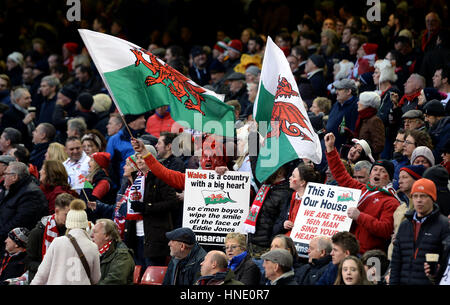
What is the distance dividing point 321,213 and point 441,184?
143 centimetres

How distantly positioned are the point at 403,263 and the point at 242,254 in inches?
80.0

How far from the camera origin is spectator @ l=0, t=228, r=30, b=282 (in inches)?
494

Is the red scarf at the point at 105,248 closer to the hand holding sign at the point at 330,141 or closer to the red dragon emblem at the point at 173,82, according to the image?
the red dragon emblem at the point at 173,82

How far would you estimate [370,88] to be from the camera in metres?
16.2

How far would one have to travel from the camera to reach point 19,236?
1256 cm

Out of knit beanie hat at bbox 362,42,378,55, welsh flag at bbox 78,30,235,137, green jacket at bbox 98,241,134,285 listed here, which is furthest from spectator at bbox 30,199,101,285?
knit beanie hat at bbox 362,42,378,55

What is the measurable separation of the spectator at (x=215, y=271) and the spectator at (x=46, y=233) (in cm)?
226

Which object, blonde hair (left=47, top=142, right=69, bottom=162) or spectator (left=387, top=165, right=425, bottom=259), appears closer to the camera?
spectator (left=387, top=165, right=425, bottom=259)

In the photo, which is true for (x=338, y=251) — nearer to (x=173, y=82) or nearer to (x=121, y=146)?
(x=173, y=82)

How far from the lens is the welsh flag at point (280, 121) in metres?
11.3

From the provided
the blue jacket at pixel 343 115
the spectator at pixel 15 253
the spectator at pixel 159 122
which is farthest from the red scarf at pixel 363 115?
the spectator at pixel 15 253

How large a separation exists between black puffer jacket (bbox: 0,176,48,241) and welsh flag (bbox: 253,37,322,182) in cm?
335

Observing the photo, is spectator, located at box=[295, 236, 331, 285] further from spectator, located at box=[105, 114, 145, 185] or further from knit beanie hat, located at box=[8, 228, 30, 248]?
spectator, located at box=[105, 114, 145, 185]

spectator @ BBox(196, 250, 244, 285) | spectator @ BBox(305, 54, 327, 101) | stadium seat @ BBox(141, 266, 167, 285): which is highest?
spectator @ BBox(305, 54, 327, 101)
